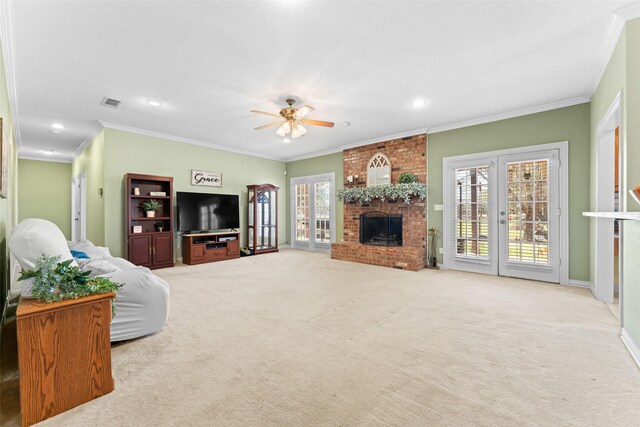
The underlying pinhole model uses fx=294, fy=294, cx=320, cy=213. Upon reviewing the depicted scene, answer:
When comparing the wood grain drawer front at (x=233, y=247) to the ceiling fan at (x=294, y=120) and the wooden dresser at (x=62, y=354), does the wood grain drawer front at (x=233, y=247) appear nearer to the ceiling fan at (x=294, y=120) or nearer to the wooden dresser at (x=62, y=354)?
the ceiling fan at (x=294, y=120)

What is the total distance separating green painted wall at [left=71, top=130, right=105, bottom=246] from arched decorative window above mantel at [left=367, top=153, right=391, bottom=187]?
17.1 feet

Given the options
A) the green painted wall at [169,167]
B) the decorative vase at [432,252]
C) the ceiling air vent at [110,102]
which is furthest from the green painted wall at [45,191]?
the decorative vase at [432,252]

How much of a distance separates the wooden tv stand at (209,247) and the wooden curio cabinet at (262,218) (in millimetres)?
621

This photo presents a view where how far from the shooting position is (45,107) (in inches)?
175

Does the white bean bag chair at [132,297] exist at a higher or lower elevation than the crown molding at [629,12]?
lower

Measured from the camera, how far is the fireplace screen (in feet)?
20.1

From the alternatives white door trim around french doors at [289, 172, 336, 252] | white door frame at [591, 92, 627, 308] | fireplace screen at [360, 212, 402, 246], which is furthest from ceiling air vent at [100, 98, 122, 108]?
white door frame at [591, 92, 627, 308]

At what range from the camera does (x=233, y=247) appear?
670 cm

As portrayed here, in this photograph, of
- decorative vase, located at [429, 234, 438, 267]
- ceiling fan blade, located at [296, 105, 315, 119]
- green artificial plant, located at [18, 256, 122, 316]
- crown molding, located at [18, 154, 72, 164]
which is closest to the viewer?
green artificial plant, located at [18, 256, 122, 316]

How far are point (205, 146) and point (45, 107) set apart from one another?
9.10 feet

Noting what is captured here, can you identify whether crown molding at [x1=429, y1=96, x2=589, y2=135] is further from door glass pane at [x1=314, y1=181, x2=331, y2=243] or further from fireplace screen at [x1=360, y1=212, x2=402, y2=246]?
door glass pane at [x1=314, y1=181, x2=331, y2=243]

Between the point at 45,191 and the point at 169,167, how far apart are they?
17.8 feet

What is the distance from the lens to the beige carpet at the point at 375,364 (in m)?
1.61

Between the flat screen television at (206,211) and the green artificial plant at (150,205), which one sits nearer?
the green artificial plant at (150,205)
